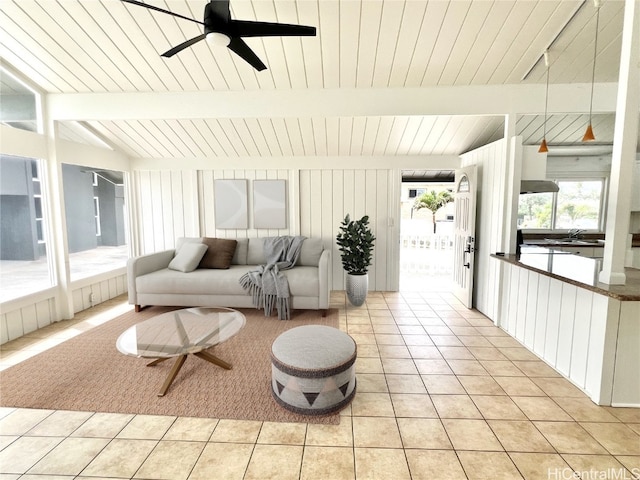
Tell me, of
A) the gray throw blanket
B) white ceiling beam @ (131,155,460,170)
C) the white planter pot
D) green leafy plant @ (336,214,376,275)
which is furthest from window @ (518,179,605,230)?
the gray throw blanket

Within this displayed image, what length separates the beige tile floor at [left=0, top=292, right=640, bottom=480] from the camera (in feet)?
4.98

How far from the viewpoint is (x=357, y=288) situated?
3.91 meters

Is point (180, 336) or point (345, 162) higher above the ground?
point (345, 162)

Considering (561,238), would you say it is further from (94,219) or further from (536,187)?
(94,219)

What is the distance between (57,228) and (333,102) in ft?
11.3

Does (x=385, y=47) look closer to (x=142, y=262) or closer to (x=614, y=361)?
(x=614, y=361)

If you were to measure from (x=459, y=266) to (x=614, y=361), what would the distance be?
87.1 inches

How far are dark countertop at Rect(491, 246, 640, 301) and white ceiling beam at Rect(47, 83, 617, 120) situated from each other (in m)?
1.51

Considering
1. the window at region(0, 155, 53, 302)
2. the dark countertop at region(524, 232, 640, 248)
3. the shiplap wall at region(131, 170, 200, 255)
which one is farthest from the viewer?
the shiplap wall at region(131, 170, 200, 255)

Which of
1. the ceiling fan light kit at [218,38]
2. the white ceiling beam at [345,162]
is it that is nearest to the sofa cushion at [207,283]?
the white ceiling beam at [345,162]

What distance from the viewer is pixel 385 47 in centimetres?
261

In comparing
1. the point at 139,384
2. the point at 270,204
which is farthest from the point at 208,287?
the point at 270,204

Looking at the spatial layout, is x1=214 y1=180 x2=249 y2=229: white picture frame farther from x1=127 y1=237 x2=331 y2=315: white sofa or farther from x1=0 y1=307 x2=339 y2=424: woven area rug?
x1=0 y1=307 x2=339 y2=424: woven area rug

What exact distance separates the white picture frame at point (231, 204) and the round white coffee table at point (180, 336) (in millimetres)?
2093
